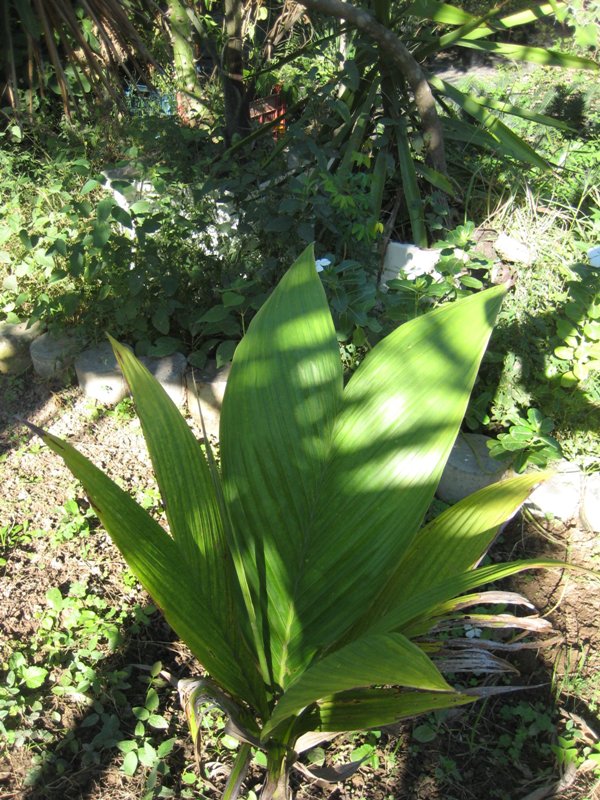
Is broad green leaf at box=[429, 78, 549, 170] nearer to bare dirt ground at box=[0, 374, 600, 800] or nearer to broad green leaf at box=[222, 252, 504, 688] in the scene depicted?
bare dirt ground at box=[0, 374, 600, 800]

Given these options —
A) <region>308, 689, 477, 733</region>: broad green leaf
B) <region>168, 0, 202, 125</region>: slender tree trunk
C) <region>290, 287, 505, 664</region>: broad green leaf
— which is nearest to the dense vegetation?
<region>308, 689, 477, 733</region>: broad green leaf

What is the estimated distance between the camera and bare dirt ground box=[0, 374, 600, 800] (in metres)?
1.57

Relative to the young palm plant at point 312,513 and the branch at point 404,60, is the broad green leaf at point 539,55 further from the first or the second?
the young palm plant at point 312,513

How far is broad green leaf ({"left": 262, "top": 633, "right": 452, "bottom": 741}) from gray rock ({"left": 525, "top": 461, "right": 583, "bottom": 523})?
143 centimetres

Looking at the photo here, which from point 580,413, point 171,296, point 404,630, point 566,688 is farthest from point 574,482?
point 171,296

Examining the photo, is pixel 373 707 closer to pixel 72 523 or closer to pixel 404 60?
pixel 72 523

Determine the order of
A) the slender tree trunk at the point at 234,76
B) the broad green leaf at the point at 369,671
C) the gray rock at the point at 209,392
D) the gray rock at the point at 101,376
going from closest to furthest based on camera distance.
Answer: the broad green leaf at the point at 369,671 < the gray rock at the point at 209,392 < the gray rock at the point at 101,376 < the slender tree trunk at the point at 234,76

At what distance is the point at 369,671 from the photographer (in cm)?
92

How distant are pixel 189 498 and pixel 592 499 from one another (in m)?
1.46

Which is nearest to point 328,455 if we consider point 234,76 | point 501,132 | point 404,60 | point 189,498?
point 189,498

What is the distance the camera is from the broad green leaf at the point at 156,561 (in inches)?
43.6

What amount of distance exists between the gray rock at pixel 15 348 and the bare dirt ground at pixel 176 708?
818 millimetres

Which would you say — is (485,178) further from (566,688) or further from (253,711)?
(253,711)

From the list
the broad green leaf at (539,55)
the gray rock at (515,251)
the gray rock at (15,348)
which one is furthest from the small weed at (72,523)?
the broad green leaf at (539,55)
